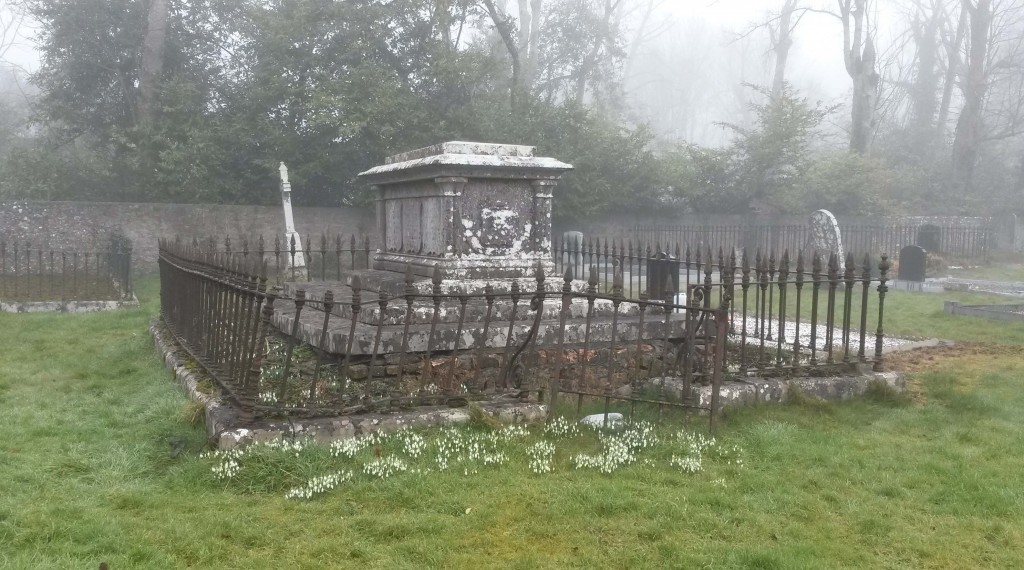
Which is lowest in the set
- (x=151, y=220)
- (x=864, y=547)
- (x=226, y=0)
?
(x=864, y=547)

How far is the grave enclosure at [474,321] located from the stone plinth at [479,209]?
0.01 metres

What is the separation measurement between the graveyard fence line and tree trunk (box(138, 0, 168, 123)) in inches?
465

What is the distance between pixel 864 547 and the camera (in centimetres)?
326

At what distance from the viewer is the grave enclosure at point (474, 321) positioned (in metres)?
4.82

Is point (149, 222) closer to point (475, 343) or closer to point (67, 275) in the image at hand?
point (67, 275)

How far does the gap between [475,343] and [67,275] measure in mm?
11038

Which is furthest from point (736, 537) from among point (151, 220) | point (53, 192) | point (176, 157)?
point (53, 192)

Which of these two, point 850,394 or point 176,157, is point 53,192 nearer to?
point 176,157

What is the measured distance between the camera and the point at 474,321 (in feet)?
20.2

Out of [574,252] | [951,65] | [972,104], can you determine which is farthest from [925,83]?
[574,252]

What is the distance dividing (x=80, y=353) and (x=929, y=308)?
12.1 metres

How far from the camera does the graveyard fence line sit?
15.5 feet

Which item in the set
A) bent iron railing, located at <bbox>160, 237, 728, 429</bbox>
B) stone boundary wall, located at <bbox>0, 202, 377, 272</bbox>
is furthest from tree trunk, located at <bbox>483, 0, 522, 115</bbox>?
bent iron railing, located at <bbox>160, 237, 728, 429</bbox>

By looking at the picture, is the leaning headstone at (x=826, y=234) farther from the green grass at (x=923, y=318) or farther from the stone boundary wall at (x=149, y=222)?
the stone boundary wall at (x=149, y=222)
